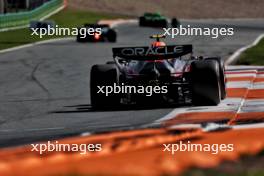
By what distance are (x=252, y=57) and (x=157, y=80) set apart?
1052 centimetres

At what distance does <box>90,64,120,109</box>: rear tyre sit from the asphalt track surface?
24 centimetres

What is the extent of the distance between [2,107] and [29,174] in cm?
951

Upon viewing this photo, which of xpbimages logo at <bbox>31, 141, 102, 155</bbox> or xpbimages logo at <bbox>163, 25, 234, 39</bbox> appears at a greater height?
xpbimages logo at <bbox>31, 141, 102, 155</bbox>

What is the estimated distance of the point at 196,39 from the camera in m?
39.7

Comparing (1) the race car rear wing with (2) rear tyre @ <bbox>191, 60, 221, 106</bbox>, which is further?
(1) the race car rear wing

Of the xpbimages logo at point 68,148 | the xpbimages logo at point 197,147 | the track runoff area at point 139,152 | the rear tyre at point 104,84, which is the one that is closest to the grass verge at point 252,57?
the rear tyre at point 104,84

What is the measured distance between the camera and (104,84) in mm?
13359

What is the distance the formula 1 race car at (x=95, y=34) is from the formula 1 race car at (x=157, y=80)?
23.4 metres

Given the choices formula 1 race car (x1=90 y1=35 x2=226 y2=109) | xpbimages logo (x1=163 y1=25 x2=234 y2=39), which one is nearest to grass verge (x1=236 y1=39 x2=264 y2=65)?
formula 1 race car (x1=90 y1=35 x2=226 y2=109)

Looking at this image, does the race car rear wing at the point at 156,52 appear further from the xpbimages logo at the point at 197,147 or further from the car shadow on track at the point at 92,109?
the xpbimages logo at the point at 197,147

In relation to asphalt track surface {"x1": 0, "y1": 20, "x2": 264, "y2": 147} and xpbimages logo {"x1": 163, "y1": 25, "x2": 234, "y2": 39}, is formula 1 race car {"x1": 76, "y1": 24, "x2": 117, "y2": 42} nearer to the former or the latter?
xpbimages logo {"x1": 163, "y1": 25, "x2": 234, "y2": 39}

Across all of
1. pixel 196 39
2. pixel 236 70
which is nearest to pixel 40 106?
pixel 236 70

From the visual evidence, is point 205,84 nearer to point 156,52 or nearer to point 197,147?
point 156,52

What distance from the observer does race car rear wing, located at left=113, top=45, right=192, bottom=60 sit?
13.8 meters
